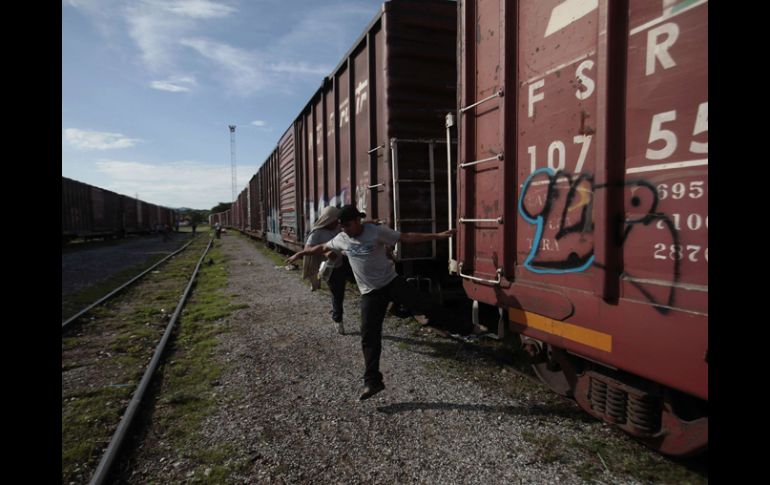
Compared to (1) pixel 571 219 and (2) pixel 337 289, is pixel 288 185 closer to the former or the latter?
(2) pixel 337 289

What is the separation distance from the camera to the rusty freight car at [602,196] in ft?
6.73

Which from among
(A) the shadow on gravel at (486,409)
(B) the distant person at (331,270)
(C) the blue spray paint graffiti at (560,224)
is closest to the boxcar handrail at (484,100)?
(C) the blue spray paint graffiti at (560,224)

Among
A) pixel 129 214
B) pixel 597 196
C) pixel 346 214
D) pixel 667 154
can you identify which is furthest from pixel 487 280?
pixel 129 214

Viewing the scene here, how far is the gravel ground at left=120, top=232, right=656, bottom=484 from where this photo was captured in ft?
8.98

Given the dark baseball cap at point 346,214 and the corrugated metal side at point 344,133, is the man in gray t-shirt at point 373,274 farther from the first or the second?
the corrugated metal side at point 344,133

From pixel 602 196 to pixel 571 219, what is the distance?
0.28 meters

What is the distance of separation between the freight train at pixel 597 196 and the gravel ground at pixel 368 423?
0.58 metres

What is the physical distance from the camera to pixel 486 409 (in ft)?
11.5

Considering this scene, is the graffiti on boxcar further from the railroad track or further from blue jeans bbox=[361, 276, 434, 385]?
the railroad track

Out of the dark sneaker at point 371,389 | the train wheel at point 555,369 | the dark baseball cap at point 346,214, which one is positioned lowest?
the dark sneaker at point 371,389

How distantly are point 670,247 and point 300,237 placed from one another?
960cm

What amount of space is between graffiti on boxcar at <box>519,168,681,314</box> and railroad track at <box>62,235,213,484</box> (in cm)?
327

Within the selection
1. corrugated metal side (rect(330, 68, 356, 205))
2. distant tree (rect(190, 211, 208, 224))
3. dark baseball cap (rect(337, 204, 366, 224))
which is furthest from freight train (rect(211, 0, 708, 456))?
distant tree (rect(190, 211, 208, 224))
